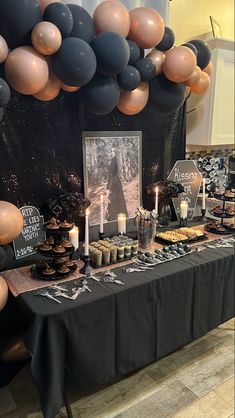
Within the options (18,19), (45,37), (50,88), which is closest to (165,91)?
(50,88)

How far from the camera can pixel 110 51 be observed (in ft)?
4.88

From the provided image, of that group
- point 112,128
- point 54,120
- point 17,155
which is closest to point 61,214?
point 17,155

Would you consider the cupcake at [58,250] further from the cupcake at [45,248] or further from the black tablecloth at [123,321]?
the black tablecloth at [123,321]

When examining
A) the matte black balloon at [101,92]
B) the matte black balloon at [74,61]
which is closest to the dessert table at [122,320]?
the matte black balloon at [101,92]

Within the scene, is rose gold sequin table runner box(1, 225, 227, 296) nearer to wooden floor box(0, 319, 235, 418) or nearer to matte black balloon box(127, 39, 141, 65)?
wooden floor box(0, 319, 235, 418)

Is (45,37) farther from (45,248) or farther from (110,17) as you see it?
(45,248)

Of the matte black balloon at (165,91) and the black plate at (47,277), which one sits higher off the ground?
the matte black balloon at (165,91)

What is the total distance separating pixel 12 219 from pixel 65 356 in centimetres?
67

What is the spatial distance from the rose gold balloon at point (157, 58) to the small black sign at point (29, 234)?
44.6 inches

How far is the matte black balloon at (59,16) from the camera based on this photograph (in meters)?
1.39

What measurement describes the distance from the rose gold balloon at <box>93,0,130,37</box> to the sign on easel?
3.73ft

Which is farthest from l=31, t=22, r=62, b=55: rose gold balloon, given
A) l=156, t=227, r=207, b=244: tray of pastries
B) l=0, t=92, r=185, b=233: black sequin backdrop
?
l=156, t=227, r=207, b=244: tray of pastries

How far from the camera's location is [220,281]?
1.92 meters

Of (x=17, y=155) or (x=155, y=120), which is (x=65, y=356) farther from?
(x=155, y=120)
